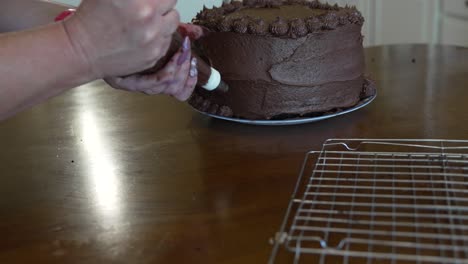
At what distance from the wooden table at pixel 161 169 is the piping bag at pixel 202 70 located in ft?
0.34

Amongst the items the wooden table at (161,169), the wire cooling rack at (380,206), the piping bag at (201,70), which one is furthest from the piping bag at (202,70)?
the wire cooling rack at (380,206)

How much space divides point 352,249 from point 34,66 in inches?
19.6

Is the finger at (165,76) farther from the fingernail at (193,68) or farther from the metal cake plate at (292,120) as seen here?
the metal cake plate at (292,120)

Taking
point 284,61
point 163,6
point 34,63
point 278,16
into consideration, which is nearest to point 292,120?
point 284,61

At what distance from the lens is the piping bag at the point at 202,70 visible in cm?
92

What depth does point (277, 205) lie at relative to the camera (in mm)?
822

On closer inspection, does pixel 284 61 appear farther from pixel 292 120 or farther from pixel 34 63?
pixel 34 63

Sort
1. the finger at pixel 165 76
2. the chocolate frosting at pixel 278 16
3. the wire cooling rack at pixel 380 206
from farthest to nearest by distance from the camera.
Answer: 1. the chocolate frosting at pixel 278 16
2. the finger at pixel 165 76
3. the wire cooling rack at pixel 380 206

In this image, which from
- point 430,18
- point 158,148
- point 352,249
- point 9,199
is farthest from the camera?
point 430,18

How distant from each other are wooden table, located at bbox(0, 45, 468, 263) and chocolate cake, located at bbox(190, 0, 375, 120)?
0.05 meters

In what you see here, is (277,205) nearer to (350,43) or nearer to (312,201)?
(312,201)

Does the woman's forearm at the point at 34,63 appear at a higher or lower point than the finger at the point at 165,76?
higher

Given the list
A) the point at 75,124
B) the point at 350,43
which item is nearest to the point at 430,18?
the point at 350,43

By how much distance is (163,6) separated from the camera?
2.54ft
